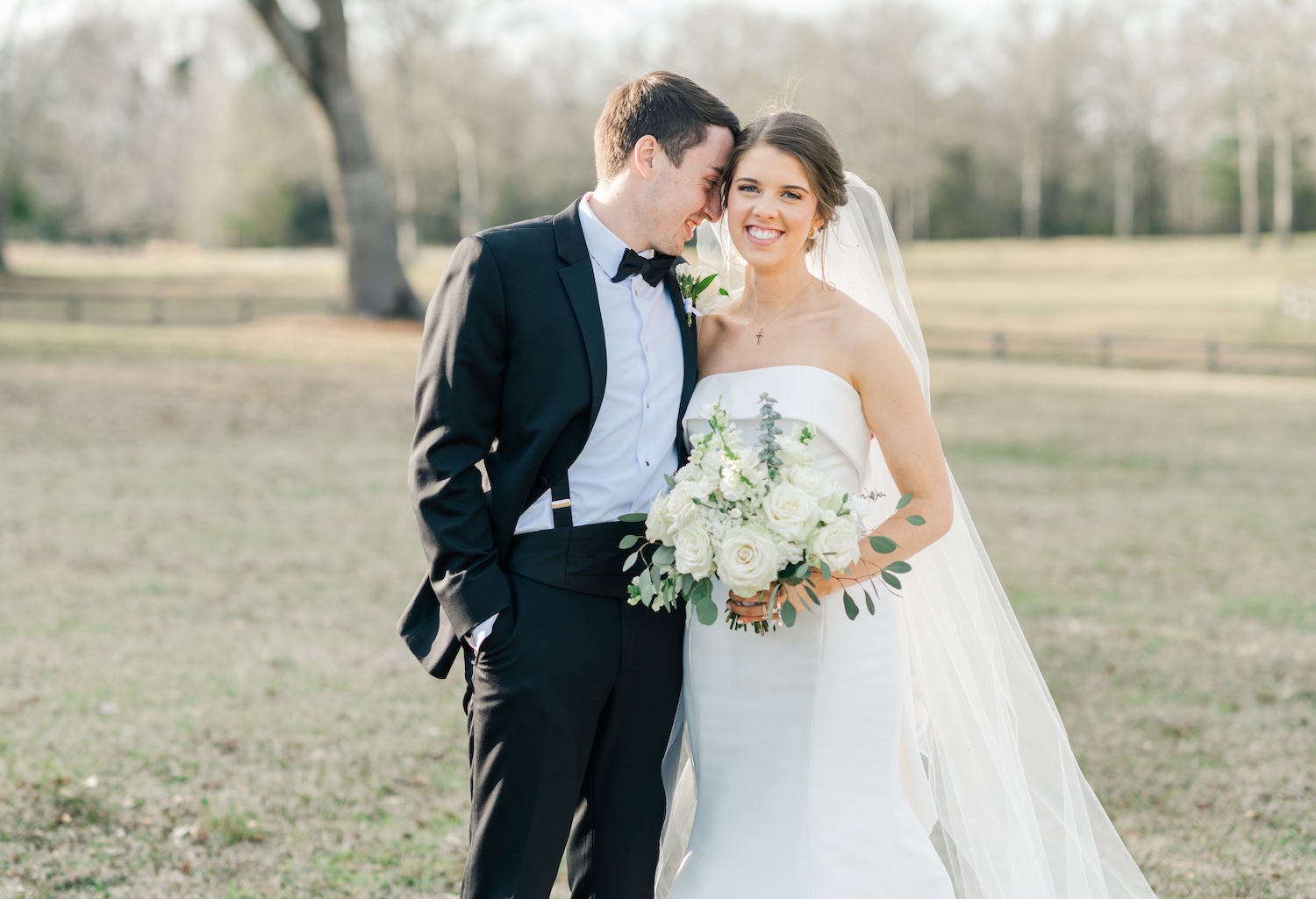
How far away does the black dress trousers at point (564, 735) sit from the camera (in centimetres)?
319

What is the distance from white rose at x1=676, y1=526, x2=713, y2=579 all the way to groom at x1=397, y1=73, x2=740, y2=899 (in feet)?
0.90

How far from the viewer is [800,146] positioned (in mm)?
3480

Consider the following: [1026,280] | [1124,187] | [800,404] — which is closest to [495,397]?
[800,404]

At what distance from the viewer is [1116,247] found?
57.8 m

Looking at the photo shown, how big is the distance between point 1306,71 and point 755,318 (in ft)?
161

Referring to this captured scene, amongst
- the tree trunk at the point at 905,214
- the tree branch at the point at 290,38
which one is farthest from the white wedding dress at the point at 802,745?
the tree trunk at the point at 905,214

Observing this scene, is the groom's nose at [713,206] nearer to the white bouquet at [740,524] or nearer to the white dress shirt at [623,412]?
the white dress shirt at [623,412]

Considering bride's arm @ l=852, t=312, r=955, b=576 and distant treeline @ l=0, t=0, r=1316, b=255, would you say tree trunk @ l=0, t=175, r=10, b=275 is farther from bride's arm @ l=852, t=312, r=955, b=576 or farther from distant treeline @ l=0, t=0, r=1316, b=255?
bride's arm @ l=852, t=312, r=955, b=576

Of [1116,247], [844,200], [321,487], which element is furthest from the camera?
[1116,247]

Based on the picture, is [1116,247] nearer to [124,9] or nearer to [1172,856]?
[124,9]

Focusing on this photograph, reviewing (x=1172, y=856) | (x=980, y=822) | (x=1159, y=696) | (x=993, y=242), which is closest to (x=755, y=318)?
(x=980, y=822)

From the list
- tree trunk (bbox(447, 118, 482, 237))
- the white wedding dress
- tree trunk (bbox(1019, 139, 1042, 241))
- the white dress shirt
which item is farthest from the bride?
tree trunk (bbox(1019, 139, 1042, 241))

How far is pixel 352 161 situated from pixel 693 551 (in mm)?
23609

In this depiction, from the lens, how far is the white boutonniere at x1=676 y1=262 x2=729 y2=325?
11.9 ft
